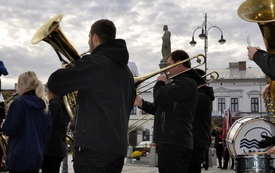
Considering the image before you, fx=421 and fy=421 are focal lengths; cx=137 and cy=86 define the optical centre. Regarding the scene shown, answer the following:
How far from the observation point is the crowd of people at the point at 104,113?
3.48 metres

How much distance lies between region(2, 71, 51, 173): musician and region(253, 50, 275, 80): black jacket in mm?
2575

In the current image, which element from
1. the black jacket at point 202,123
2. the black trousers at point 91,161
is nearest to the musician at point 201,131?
the black jacket at point 202,123

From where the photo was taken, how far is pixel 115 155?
11.5 feet

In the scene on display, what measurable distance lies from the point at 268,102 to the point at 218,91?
182ft

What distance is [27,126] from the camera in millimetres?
4961

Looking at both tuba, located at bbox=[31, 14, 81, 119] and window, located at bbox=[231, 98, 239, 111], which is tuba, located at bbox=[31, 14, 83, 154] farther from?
window, located at bbox=[231, 98, 239, 111]

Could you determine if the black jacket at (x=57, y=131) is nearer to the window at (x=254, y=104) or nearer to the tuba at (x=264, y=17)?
the tuba at (x=264, y=17)

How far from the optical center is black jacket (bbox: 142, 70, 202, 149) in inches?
200

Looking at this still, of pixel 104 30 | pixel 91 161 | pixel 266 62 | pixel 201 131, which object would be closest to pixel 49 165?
pixel 201 131

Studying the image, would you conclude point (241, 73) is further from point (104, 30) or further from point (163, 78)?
point (104, 30)

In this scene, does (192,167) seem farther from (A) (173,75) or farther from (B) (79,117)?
(B) (79,117)

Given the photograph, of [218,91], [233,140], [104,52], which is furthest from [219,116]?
[104,52]

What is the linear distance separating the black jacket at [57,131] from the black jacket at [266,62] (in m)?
3.21

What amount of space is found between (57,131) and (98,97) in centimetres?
295
